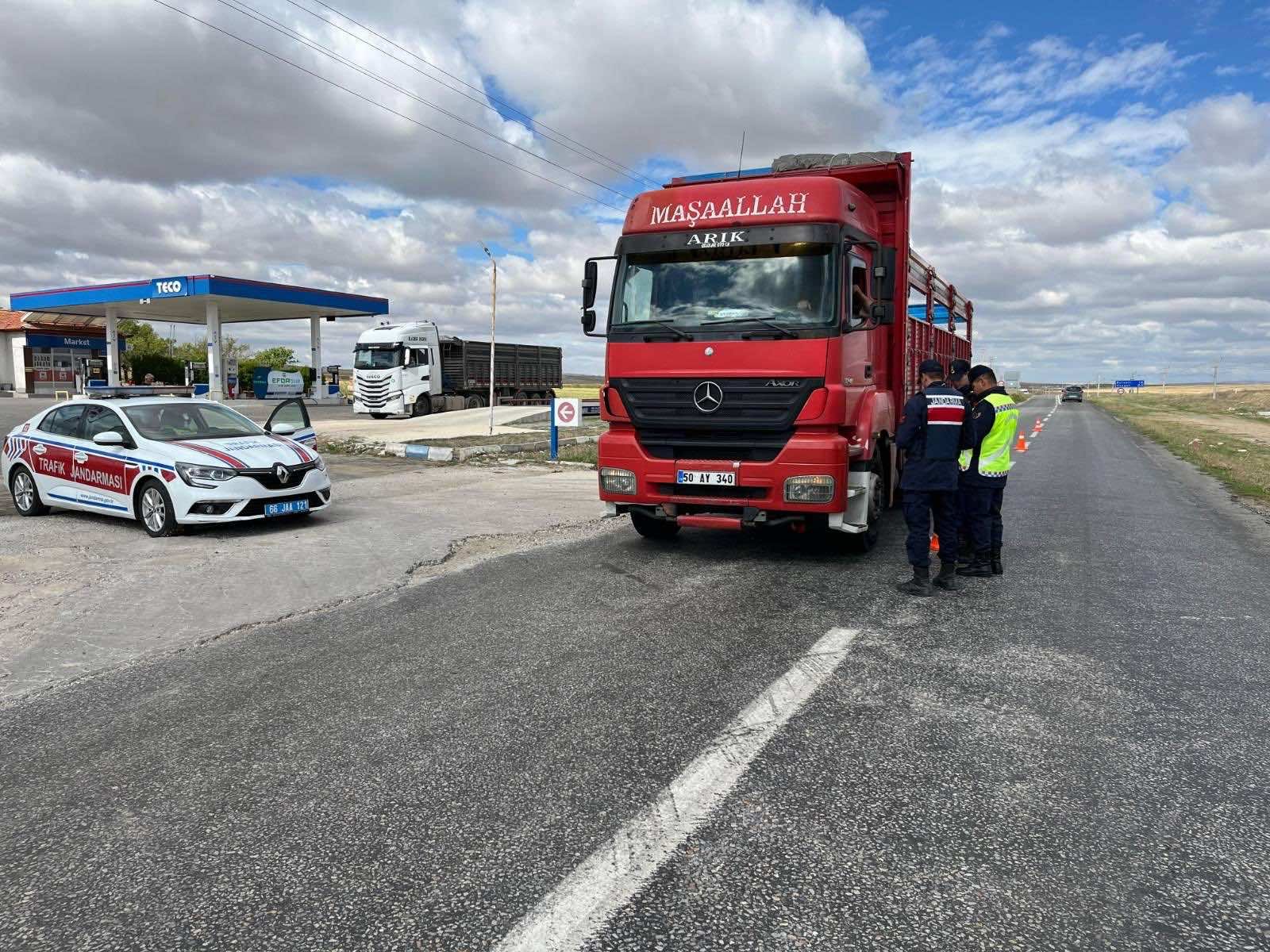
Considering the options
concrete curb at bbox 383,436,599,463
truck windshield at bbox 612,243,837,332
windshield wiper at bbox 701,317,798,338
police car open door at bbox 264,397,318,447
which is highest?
truck windshield at bbox 612,243,837,332

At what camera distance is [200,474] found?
8.72 metres

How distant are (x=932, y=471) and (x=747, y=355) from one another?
1658 millimetres

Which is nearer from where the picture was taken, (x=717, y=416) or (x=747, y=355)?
(x=747, y=355)

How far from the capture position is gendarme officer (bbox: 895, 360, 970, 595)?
6.49 metres

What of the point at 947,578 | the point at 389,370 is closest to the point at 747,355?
the point at 947,578

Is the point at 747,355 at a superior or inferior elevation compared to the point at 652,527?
superior

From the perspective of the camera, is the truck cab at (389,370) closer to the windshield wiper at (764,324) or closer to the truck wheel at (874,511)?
the truck wheel at (874,511)

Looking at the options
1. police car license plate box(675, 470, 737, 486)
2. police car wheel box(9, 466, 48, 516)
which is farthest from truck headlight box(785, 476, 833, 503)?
police car wheel box(9, 466, 48, 516)

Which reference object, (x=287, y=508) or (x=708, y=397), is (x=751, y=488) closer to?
(x=708, y=397)

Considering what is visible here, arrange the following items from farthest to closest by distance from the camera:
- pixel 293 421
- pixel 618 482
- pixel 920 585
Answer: pixel 293 421, pixel 618 482, pixel 920 585

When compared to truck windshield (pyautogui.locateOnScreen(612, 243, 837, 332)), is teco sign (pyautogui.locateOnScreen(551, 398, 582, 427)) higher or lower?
lower

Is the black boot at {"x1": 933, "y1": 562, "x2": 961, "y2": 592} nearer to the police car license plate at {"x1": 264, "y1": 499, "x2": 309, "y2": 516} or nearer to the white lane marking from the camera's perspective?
the white lane marking

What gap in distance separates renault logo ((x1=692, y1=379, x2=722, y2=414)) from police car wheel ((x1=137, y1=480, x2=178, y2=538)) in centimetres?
545

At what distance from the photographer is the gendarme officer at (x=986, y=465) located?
23.2 feet
